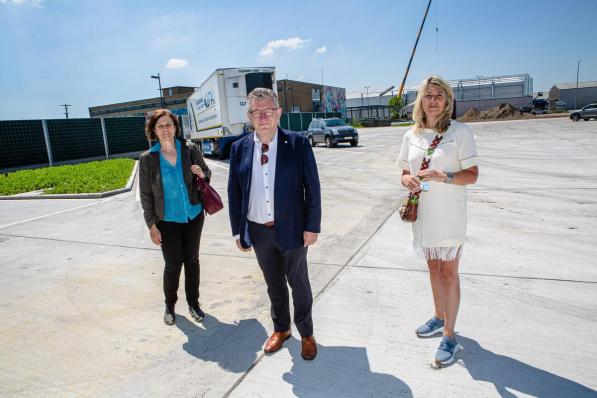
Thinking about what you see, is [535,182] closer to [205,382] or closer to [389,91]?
[205,382]

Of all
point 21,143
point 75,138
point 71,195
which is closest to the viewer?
point 71,195

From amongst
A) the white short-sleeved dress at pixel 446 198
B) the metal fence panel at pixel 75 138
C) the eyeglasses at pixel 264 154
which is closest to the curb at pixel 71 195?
the eyeglasses at pixel 264 154

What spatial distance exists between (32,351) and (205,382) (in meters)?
1.63

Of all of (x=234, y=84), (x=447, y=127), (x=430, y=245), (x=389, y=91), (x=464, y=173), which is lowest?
(x=430, y=245)

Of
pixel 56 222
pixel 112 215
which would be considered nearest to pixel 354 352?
pixel 112 215

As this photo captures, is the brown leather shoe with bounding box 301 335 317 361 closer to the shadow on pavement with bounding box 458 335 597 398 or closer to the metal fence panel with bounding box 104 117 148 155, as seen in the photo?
the shadow on pavement with bounding box 458 335 597 398

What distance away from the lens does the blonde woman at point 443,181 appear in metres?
2.60

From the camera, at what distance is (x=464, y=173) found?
Result: 2574 millimetres

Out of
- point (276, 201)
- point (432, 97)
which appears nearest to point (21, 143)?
point (276, 201)

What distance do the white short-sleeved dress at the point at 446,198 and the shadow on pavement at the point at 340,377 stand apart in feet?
3.00

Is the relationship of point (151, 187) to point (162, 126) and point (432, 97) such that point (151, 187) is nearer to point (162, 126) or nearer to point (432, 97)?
point (162, 126)

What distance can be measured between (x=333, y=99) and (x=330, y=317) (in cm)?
7327

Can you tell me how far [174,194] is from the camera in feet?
11.0

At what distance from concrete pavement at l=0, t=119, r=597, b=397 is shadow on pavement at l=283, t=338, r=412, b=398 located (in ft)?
0.04
